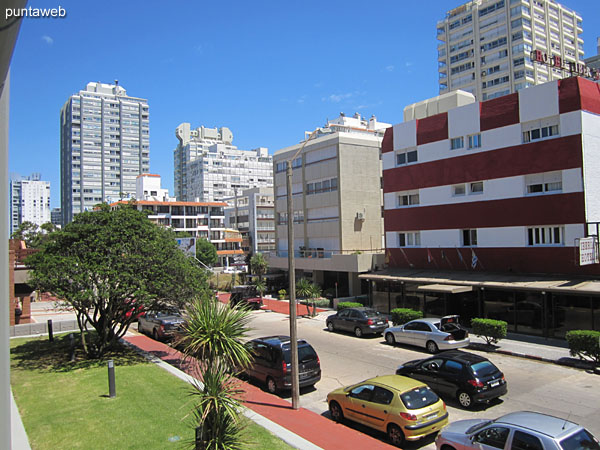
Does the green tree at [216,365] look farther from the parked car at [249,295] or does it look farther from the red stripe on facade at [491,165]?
the parked car at [249,295]

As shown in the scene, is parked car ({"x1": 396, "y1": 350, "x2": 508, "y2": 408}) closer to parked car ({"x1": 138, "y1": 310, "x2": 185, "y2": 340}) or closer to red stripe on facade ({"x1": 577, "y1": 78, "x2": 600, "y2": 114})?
parked car ({"x1": 138, "y1": 310, "x2": 185, "y2": 340})

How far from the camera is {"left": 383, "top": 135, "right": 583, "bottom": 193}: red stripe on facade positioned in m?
22.8

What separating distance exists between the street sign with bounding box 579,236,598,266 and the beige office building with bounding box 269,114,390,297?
1868cm

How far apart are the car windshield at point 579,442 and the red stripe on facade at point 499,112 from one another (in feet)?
68.6

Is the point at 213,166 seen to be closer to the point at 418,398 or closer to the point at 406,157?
the point at 406,157

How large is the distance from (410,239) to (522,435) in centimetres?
2436

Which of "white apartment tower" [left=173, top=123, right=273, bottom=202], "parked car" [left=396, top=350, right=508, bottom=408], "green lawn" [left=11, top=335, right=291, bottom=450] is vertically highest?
"white apartment tower" [left=173, top=123, right=273, bottom=202]

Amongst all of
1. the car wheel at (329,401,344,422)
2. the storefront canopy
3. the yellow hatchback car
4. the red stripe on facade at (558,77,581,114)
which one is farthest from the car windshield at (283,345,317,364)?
the red stripe on facade at (558,77,581,114)

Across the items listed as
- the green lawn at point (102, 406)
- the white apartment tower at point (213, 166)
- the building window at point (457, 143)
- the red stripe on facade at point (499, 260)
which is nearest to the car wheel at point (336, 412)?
the green lawn at point (102, 406)

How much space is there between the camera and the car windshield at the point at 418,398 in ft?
35.8

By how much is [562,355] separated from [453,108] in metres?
16.7

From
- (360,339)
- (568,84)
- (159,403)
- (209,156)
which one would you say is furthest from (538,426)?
(209,156)

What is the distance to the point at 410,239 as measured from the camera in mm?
31938

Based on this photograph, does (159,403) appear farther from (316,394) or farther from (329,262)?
(329,262)
